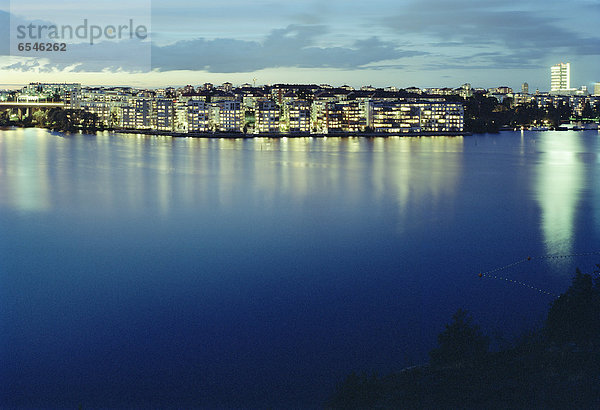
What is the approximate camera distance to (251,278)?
4.24 m

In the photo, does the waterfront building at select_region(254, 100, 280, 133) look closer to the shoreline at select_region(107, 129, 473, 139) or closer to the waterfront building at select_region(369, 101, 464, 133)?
the shoreline at select_region(107, 129, 473, 139)

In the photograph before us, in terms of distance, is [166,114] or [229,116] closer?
[229,116]

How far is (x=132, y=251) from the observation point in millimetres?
5090

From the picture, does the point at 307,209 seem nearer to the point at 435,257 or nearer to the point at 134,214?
the point at 134,214

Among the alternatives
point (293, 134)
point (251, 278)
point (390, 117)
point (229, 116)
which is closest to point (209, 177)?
point (251, 278)

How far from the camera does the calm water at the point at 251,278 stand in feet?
9.34

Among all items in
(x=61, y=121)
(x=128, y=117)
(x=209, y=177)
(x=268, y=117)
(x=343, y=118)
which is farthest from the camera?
(x=128, y=117)

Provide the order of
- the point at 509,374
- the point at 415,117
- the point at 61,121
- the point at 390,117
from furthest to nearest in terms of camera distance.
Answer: the point at 61,121
the point at 415,117
the point at 390,117
the point at 509,374

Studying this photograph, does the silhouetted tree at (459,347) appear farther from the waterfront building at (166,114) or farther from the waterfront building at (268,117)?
the waterfront building at (166,114)

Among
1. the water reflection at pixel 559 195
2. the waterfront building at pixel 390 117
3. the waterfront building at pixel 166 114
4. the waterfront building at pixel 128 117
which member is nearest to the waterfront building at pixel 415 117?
the waterfront building at pixel 390 117

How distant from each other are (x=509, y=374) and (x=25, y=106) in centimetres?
3594

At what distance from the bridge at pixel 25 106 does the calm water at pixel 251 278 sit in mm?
26826

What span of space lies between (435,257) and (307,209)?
260cm

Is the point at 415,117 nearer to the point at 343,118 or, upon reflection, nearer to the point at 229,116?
the point at 343,118
